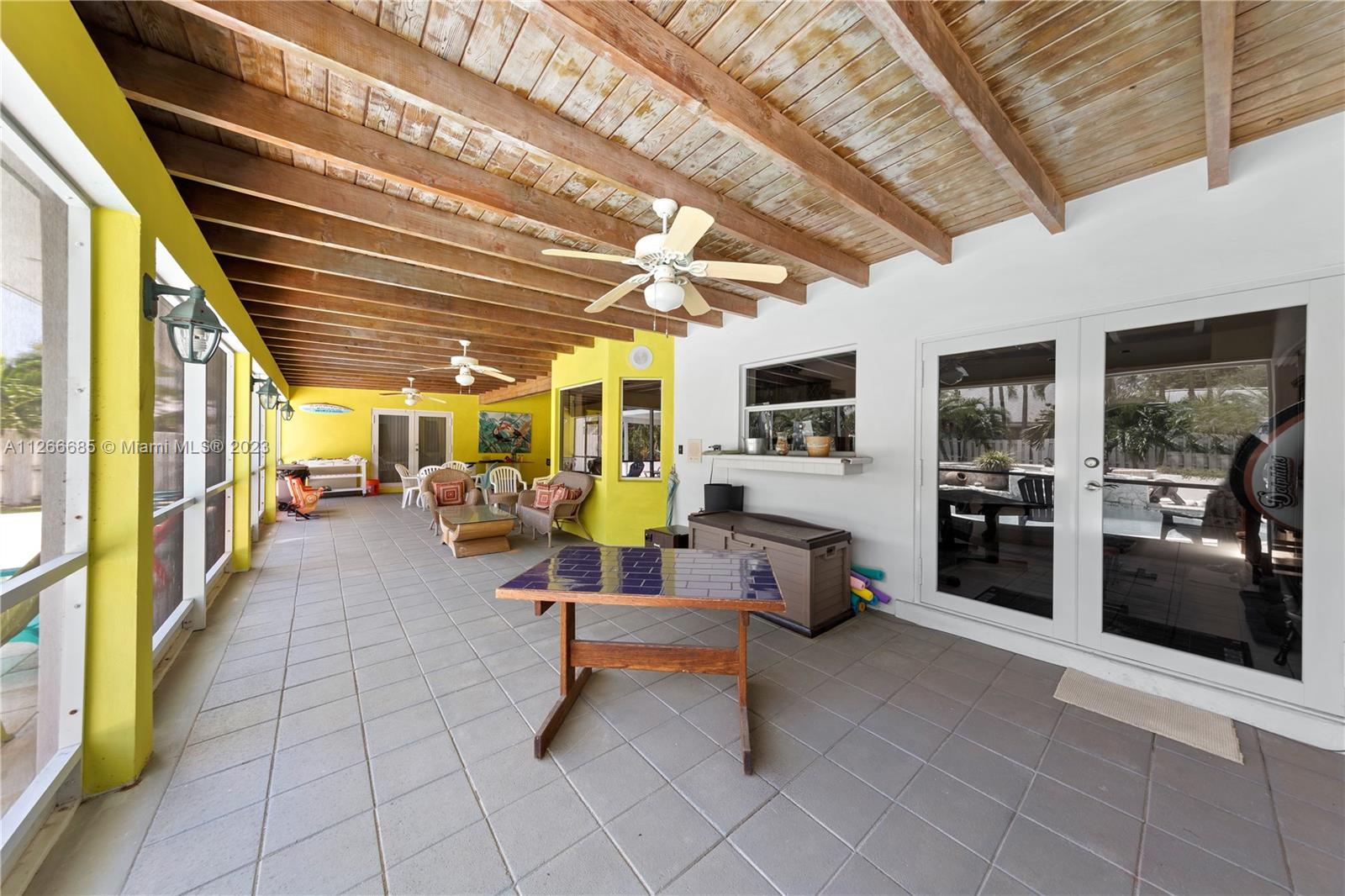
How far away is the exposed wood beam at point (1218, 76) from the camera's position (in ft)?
4.54

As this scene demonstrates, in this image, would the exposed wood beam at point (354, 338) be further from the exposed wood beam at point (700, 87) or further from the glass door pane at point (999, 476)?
the glass door pane at point (999, 476)

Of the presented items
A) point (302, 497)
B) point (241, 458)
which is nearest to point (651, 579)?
point (241, 458)

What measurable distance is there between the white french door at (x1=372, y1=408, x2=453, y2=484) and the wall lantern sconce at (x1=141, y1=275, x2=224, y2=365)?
9539 mm

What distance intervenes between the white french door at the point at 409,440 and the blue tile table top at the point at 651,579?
1021 centimetres

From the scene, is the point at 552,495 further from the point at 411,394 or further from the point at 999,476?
the point at 999,476

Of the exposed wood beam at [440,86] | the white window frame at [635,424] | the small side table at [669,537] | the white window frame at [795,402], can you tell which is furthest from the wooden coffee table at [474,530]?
the exposed wood beam at [440,86]

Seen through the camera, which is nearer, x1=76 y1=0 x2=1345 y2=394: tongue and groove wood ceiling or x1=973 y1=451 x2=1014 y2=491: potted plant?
x1=76 y1=0 x2=1345 y2=394: tongue and groove wood ceiling

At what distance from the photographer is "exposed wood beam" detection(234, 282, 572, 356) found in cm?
408

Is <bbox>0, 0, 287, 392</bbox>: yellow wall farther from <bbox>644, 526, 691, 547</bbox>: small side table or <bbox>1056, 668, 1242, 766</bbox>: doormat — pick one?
<bbox>1056, 668, 1242, 766</bbox>: doormat

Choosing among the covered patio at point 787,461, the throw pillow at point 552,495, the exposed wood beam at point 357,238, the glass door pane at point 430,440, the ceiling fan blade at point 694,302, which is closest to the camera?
the covered patio at point 787,461

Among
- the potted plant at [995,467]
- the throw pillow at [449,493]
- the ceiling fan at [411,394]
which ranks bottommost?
the throw pillow at [449,493]

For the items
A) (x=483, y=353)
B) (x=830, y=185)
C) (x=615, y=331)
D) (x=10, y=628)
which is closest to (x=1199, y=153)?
(x=830, y=185)

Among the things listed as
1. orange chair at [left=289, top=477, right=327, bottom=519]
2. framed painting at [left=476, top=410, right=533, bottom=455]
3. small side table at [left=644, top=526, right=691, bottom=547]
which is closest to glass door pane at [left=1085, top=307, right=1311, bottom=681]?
small side table at [left=644, top=526, right=691, bottom=547]

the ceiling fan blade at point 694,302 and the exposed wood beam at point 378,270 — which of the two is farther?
the exposed wood beam at point 378,270
